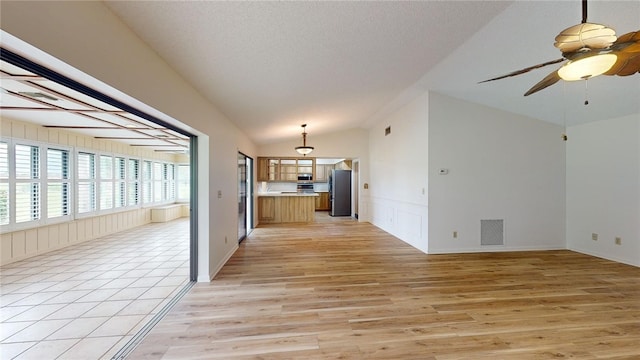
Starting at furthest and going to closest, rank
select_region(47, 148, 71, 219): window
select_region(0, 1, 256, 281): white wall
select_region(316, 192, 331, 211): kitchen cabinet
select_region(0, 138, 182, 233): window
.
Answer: select_region(316, 192, 331, 211): kitchen cabinet → select_region(47, 148, 71, 219): window → select_region(0, 138, 182, 233): window → select_region(0, 1, 256, 281): white wall

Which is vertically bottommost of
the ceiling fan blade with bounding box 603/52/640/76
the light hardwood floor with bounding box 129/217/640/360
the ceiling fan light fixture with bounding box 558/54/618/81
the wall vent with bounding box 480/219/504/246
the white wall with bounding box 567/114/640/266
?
the light hardwood floor with bounding box 129/217/640/360

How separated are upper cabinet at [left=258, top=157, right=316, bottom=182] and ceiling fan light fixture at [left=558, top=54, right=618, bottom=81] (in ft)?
20.8

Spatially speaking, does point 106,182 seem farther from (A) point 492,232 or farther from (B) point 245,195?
(A) point 492,232

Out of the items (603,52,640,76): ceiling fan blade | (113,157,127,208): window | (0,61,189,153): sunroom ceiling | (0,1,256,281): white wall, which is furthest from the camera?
(113,157,127,208): window

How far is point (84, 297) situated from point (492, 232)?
619 centimetres

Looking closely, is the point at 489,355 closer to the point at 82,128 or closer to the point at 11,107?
the point at 11,107

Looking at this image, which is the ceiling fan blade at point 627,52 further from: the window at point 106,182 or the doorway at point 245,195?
the window at point 106,182

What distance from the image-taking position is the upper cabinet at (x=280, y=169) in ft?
25.1

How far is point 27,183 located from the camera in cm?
407

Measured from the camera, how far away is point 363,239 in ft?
18.0

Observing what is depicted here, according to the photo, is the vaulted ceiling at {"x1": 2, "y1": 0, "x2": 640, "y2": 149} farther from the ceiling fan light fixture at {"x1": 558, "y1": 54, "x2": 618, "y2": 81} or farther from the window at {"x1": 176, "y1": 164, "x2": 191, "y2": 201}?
the window at {"x1": 176, "y1": 164, "x2": 191, "y2": 201}

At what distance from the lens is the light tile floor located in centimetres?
200

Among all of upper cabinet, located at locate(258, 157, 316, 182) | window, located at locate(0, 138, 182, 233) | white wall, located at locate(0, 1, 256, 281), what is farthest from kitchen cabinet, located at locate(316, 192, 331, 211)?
white wall, located at locate(0, 1, 256, 281)

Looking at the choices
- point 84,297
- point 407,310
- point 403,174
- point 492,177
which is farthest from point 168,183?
point 492,177
